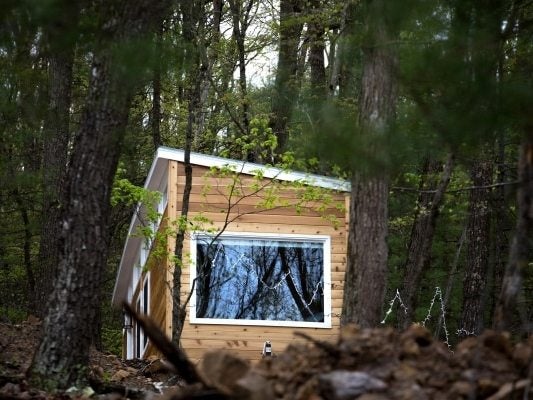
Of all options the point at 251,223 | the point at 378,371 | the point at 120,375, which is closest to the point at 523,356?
the point at 378,371

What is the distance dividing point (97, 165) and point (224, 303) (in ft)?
22.5

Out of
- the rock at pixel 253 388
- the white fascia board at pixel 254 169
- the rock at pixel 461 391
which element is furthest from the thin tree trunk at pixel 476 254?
the rock at pixel 253 388

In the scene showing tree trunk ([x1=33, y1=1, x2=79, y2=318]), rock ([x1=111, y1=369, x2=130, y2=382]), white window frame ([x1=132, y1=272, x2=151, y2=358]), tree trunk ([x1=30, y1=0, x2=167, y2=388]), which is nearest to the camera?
tree trunk ([x1=30, y1=0, x2=167, y2=388])

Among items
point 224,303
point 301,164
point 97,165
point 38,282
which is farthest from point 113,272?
point 97,165

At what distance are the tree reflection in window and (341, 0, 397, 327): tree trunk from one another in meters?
5.35

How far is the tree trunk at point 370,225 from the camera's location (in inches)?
290

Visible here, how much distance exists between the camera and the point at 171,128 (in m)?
23.5

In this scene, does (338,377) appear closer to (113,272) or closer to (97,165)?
(97,165)

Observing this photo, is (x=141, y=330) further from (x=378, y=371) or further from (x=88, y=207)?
(x=378, y=371)

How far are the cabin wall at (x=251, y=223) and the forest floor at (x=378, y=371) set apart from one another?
297 inches

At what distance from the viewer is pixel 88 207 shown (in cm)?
625

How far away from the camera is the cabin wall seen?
41.6 ft

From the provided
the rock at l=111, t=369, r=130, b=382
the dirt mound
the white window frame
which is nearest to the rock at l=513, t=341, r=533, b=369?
the dirt mound

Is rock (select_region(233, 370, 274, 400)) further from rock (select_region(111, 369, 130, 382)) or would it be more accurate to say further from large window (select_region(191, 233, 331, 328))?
large window (select_region(191, 233, 331, 328))
